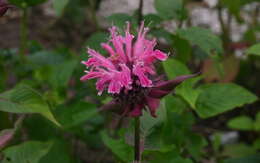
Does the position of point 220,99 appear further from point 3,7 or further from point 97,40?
point 3,7

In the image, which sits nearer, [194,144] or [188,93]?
[188,93]

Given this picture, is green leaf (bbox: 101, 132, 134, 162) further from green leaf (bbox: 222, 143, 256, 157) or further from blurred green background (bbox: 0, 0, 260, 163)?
green leaf (bbox: 222, 143, 256, 157)

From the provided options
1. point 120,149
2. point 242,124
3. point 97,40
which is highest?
point 97,40

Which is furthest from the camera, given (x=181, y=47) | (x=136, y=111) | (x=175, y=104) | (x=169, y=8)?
(x=181, y=47)

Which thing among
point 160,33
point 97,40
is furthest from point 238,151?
point 97,40

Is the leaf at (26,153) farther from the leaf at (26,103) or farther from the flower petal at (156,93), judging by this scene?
the flower petal at (156,93)

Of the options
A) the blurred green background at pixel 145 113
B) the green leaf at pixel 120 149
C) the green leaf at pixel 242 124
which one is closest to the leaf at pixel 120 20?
the blurred green background at pixel 145 113

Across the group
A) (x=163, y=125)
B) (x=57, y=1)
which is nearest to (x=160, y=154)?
(x=163, y=125)

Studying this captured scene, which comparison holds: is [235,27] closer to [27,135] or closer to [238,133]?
[238,133]
